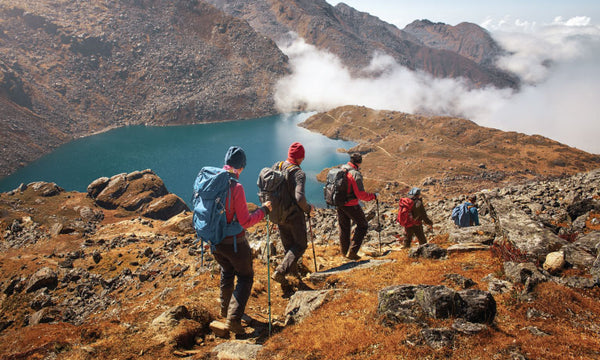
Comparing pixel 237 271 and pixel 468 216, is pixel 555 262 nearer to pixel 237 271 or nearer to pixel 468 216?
pixel 468 216

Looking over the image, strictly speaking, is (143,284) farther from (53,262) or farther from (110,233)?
(110,233)

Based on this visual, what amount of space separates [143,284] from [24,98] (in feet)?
349

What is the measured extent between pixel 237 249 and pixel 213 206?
960 mm

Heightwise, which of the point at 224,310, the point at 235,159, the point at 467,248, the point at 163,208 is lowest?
the point at 163,208

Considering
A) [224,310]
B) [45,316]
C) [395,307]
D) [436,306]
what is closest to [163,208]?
[45,316]

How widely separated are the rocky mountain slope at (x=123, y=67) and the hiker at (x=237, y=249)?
90613mm

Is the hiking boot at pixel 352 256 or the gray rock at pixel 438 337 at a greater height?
the gray rock at pixel 438 337

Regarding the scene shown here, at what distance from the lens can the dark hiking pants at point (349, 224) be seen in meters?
8.77

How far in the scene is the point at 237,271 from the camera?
5.96 meters

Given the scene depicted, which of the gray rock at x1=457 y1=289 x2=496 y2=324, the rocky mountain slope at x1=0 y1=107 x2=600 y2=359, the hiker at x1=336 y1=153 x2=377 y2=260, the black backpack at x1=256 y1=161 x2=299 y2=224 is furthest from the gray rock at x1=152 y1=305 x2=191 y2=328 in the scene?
the gray rock at x1=457 y1=289 x2=496 y2=324

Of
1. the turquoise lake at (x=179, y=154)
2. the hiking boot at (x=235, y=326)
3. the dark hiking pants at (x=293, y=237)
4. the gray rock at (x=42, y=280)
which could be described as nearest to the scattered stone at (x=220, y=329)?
the hiking boot at (x=235, y=326)

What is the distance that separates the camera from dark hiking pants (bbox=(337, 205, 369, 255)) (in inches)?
345

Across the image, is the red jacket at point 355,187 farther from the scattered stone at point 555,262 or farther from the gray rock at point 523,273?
the scattered stone at point 555,262

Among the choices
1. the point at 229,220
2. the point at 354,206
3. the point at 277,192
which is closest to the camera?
the point at 229,220
